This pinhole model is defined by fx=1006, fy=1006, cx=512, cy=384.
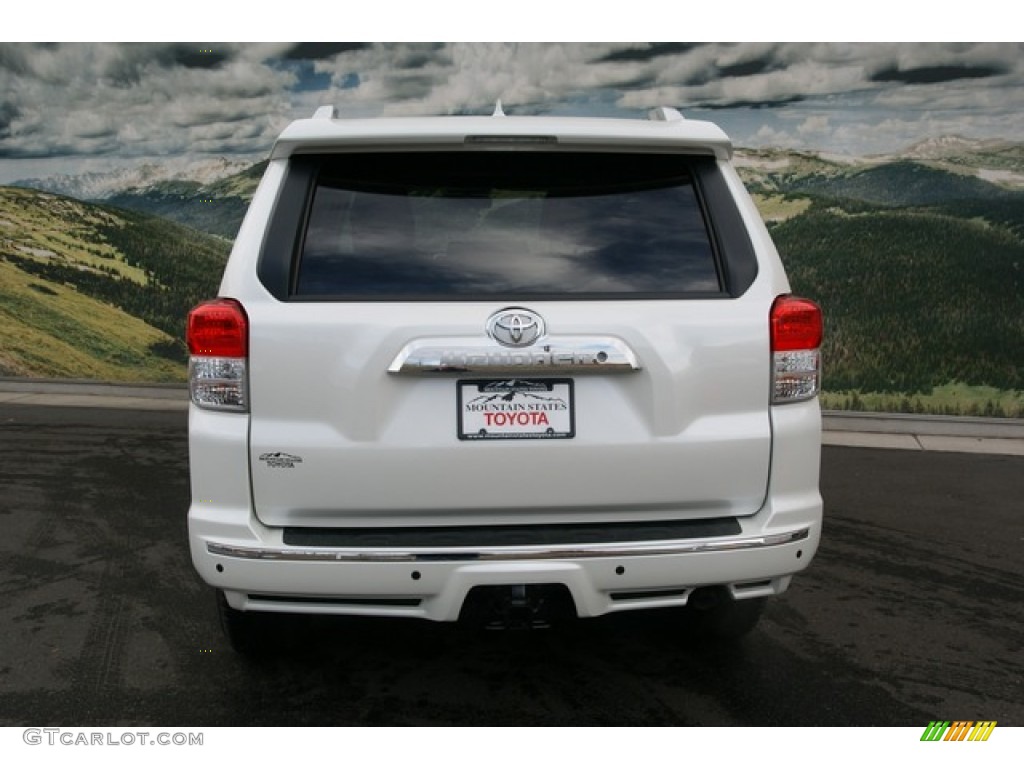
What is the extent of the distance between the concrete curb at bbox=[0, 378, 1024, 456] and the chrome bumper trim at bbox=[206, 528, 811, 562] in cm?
Answer: 611

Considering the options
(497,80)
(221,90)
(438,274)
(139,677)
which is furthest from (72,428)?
(438,274)

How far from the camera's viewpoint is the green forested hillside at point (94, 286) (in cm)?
1128

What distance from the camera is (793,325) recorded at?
118 inches

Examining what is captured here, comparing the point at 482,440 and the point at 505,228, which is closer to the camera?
the point at 482,440

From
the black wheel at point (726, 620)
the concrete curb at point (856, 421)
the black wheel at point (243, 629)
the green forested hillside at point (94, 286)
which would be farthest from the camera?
the green forested hillside at point (94, 286)

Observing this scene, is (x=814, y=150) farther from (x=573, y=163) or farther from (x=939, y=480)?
(x=573, y=163)

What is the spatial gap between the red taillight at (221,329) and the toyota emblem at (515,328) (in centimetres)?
70

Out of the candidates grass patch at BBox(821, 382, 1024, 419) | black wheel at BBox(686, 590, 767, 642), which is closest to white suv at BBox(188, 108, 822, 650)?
black wheel at BBox(686, 590, 767, 642)

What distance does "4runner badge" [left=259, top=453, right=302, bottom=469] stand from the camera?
2838 mm

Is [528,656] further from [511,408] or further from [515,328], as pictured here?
[515,328]

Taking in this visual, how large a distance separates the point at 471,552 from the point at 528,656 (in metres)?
1.05

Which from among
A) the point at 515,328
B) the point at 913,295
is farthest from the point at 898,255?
the point at 515,328

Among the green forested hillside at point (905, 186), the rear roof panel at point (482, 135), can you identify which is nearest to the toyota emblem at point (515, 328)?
the rear roof panel at point (482, 135)

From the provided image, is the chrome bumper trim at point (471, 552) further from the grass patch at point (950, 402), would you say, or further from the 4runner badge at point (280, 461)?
the grass patch at point (950, 402)
